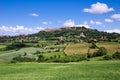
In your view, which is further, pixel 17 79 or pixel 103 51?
pixel 103 51

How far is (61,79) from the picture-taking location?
3100 cm

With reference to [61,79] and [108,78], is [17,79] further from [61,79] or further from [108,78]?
[108,78]

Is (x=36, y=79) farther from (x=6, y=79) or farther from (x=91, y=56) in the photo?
(x=91, y=56)

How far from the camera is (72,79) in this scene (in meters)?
30.5

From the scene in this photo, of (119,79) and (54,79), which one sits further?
(54,79)

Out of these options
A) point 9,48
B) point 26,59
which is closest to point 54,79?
point 26,59

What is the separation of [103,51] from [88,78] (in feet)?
191

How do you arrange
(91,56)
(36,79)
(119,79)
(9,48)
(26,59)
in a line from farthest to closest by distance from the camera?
1. (9,48)
2. (26,59)
3. (91,56)
4. (36,79)
5. (119,79)

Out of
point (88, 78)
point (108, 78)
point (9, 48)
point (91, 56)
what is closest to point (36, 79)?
point (88, 78)

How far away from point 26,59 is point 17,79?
63.2 metres

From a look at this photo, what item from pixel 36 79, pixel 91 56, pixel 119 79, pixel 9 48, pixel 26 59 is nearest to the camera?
pixel 119 79

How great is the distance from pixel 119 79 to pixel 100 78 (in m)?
2.53

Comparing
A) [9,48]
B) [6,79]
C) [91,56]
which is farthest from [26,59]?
[6,79]

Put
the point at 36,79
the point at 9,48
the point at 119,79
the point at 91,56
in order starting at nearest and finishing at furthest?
the point at 119,79 → the point at 36,79 → the point at 91,56 → the point at 9,48
